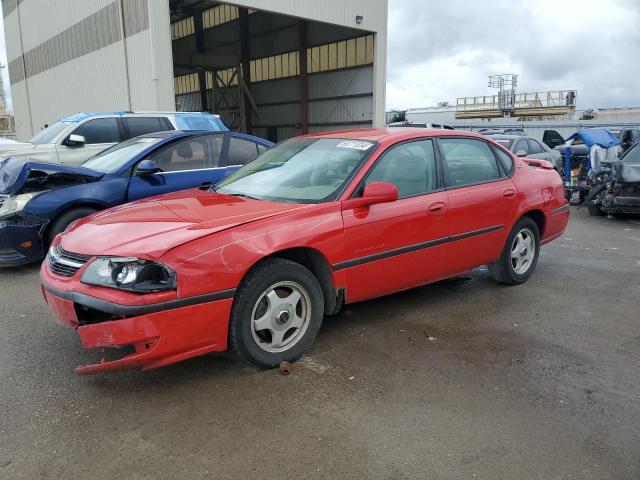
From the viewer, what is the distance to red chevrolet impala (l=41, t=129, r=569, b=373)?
2951mm

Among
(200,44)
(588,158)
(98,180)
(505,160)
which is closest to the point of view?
(505,160)

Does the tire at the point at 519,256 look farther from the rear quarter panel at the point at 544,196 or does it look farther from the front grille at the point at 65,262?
the front grille at the point at 65,262

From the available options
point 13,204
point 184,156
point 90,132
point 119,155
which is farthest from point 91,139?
point 13,204

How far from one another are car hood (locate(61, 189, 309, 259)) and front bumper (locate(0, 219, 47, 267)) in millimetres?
2279

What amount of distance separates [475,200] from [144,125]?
24.2 feet

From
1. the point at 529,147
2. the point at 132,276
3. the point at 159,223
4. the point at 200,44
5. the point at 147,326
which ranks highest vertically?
the point at 200,44

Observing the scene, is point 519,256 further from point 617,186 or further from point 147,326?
point 617,186

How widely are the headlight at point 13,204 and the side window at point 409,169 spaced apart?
12.7 feet

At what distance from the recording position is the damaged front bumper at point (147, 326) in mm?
2871

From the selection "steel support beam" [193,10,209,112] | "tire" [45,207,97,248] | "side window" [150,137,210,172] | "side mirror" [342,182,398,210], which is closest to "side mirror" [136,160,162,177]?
"side window" [150,137,210,172]

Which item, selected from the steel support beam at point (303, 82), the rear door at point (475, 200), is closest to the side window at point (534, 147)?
the rear door at point (475, 200)

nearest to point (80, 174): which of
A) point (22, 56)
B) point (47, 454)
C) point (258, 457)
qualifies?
point (47, 454)

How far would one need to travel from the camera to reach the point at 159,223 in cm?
334

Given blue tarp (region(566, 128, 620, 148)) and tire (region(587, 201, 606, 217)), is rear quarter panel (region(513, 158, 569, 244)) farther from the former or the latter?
blue tarp (region(566, 128, 620, 148))
